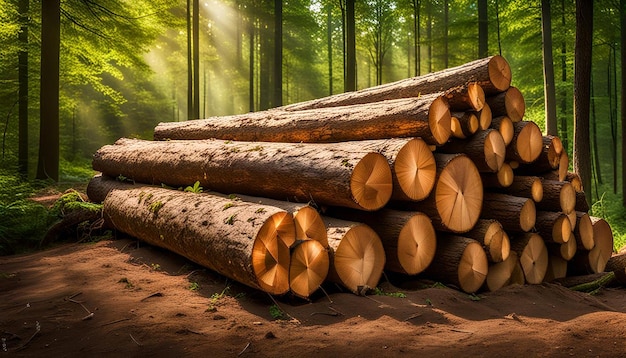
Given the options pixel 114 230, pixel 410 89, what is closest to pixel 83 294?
pixel 114 230

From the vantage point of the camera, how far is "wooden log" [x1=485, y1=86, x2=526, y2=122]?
5.64 metres

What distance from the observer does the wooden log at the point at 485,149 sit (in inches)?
204

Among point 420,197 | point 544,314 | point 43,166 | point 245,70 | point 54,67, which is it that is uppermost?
point 245,70

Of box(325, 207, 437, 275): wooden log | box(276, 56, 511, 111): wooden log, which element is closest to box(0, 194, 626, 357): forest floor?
box(325, 207, 437, 275): wooden log

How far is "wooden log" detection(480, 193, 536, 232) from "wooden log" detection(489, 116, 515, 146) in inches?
32.2

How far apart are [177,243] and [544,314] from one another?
426 cm

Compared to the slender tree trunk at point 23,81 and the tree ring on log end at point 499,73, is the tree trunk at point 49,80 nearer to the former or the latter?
the slender tree trunk at point 23,81

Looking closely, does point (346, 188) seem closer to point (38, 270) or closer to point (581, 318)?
point (581, 318)

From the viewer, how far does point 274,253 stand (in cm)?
392

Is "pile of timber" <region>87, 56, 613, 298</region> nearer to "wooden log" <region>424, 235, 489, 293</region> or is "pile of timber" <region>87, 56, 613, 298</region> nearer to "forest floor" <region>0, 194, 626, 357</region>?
"wooden log" <region>424, 235, 489, 293</region>

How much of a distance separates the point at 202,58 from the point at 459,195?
2382 cm

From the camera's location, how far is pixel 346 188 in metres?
4.23

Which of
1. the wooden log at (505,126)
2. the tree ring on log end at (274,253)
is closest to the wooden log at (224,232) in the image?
the tree ring on log end at (274,253)

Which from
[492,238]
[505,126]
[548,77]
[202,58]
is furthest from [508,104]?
[202,58]
